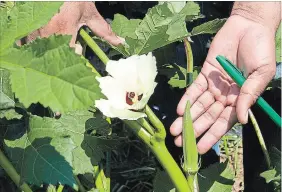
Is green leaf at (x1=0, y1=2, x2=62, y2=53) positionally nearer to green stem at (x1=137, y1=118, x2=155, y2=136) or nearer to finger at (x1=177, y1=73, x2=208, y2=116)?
green stem at (x1=137, y1=118, x2=155, y2=136)

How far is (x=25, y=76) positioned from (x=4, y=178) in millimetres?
1029

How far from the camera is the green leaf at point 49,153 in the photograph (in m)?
0.90

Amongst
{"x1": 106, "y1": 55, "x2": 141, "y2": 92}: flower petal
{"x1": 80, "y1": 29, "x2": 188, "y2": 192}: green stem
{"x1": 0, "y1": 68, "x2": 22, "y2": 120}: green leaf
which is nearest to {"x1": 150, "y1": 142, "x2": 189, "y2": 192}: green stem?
{"x1": 80, "y1": 29, "x2": 188, "y2": 192}: green stem

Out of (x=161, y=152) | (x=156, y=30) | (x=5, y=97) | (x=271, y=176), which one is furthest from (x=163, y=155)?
(x=271, y=176)

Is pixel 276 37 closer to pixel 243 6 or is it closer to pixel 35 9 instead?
pixel 243 6

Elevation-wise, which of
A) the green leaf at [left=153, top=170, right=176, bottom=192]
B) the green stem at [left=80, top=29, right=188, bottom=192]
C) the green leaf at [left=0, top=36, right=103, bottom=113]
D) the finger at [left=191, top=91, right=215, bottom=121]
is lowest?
the green leaf at [left=153, top=170, right=176, bottom=192]

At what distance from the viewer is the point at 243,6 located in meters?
1.39

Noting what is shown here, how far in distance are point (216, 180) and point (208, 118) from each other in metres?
0.14

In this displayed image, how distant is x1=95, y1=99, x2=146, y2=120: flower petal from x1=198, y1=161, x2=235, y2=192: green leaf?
403 millimetres

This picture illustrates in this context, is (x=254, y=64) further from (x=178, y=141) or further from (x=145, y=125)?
(x=145, y=125)

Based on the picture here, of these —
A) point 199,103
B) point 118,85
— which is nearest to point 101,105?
point 118,85

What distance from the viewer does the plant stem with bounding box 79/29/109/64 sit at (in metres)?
1.02

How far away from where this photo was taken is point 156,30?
3.43 feet

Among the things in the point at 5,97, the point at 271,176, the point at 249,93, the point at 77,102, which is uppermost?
the point at 77,102
